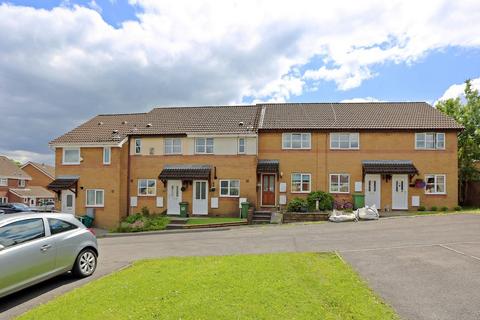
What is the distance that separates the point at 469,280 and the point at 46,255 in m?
8.93

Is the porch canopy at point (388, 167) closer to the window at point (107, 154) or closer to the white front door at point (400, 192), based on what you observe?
the white front door at point (400, 192)

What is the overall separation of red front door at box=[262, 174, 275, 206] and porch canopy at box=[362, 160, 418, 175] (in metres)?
6.27

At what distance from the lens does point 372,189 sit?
22.8 m

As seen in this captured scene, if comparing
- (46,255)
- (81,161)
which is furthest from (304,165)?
(46,255)

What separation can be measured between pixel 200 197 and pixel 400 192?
44.7 feet

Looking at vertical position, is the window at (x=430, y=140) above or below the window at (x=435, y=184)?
above

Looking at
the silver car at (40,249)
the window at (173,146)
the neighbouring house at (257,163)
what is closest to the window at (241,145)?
the neighbouring house at (257,163)

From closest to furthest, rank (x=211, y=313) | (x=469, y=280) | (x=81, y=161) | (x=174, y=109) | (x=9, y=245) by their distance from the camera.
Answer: (x=211, y=313) → (x=9, y=245) → (x=469, y=280) → (x=81, y=161) → (x=174, y=109)

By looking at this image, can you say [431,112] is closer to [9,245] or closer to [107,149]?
[107,149]

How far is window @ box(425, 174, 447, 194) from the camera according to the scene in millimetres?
22625

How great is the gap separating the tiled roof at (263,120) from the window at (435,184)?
333cm

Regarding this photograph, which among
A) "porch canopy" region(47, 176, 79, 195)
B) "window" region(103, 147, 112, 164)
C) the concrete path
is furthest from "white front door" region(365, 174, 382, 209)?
"porch canopy" region(47, 176, 79, 195)

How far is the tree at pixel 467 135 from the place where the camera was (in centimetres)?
2619

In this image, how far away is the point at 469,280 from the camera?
276 inches
